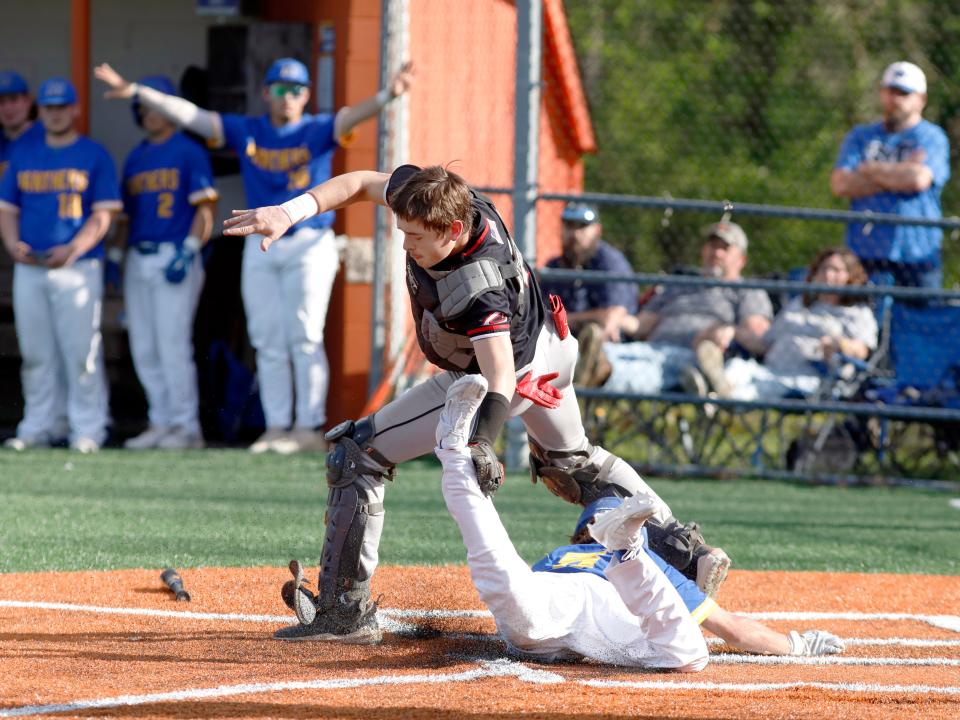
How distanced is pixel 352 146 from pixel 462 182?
5822 mm

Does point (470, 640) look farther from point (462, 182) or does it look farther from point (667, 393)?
point (667, 393)

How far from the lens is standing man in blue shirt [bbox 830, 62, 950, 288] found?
8578mm

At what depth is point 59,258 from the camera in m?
8.94

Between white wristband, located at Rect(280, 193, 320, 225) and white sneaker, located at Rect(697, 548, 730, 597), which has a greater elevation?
white wristband, located at Rect(280, 193, 320, 225)

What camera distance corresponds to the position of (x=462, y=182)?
12.9 ft

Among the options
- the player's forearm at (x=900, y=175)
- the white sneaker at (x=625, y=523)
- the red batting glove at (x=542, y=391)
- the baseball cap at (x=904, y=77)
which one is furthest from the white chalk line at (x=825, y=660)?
the baseball cap at (x=904, y=77)

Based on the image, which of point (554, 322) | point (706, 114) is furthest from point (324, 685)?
point (706, 114)

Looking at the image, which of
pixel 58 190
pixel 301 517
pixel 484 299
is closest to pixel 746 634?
pixel 484 299

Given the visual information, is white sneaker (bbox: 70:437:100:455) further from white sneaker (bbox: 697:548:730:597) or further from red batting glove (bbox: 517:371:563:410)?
white sneaker (bbox: 697:548:730:597)

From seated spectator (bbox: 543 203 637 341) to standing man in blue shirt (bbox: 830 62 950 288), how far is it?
1.50m

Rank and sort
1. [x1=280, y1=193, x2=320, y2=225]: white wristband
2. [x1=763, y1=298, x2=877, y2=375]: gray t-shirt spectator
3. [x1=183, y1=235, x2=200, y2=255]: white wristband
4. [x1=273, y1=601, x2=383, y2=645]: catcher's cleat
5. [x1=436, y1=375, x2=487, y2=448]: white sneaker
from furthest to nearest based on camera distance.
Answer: [x1=183, y1=235, x2=200, y2=255]: white wristband → [x1=763, y1=298, x2=877, y2=375]: gray t-shirt spectator → [x1=273, y1=601, x2=383, y2=645]: catcher's cleat → [x1=280, y1=193, x2=320, y2=225]: white wristband → [x1=436, y1=375, x2=487, y2=448]: white sneaker

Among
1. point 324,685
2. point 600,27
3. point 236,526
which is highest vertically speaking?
point 600,27

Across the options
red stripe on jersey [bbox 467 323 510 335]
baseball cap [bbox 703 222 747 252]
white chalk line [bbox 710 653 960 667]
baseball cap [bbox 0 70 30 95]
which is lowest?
white chalk line [bbox 710 653 960 667]

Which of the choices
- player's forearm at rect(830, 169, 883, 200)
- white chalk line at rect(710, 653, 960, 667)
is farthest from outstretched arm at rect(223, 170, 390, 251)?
player's forearm at rect(830, 169, 883, 200)
